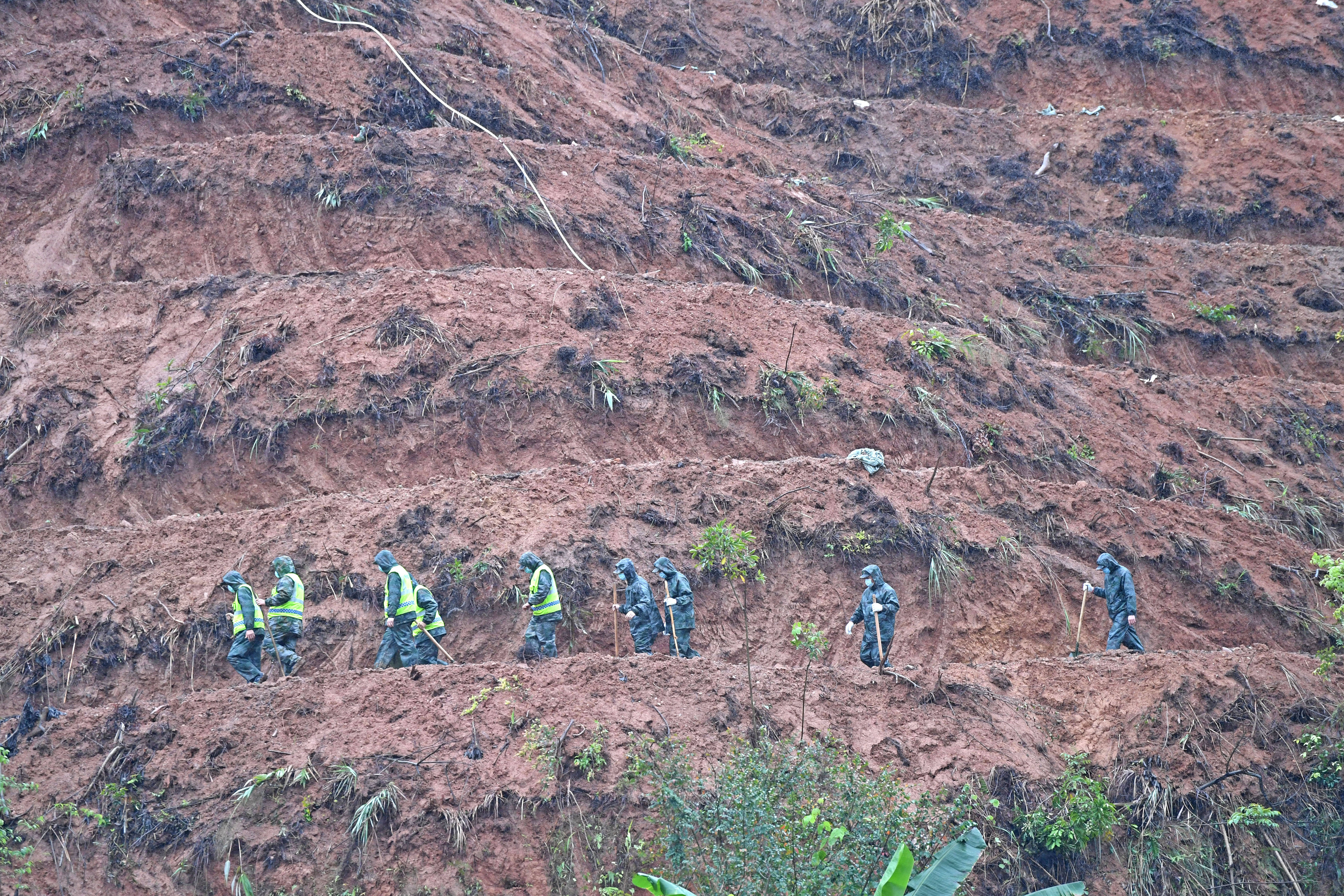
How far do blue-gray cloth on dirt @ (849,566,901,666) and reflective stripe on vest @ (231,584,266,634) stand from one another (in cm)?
552

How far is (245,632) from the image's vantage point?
11.4 meters

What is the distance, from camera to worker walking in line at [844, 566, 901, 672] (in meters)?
12.1

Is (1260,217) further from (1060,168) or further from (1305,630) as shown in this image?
(1305,630)

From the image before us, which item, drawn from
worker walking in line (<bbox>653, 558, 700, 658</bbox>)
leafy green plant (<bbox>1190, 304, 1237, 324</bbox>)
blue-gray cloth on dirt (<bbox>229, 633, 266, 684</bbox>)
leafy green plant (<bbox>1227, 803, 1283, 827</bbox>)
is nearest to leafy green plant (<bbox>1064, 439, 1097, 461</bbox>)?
leafy green plant (<bbox>1190, 304, 1237, 324</bbox>)

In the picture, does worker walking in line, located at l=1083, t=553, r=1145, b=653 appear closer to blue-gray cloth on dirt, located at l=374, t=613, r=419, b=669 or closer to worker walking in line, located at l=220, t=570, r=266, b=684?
blue-gray cloth on dirt, located at l=374, t=613, r=419, b=669

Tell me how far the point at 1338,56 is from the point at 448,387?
17.9 metres

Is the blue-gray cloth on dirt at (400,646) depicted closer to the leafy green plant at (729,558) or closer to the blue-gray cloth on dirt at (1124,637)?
the leafy green plant at (729,558)

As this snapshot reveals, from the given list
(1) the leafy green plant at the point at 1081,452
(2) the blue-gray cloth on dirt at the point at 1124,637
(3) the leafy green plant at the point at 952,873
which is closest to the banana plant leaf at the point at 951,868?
(3) the leafy green plant at the point at 952,873

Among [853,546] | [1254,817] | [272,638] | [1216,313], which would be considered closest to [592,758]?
[272,638]

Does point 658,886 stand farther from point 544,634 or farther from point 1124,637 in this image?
point 1124,637

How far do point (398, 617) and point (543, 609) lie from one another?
1.32 metres

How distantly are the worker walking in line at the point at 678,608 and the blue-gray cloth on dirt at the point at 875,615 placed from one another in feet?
5.23

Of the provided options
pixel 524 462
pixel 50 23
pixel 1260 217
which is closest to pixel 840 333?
pixel 524 462

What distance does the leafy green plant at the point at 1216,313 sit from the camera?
18.7m
